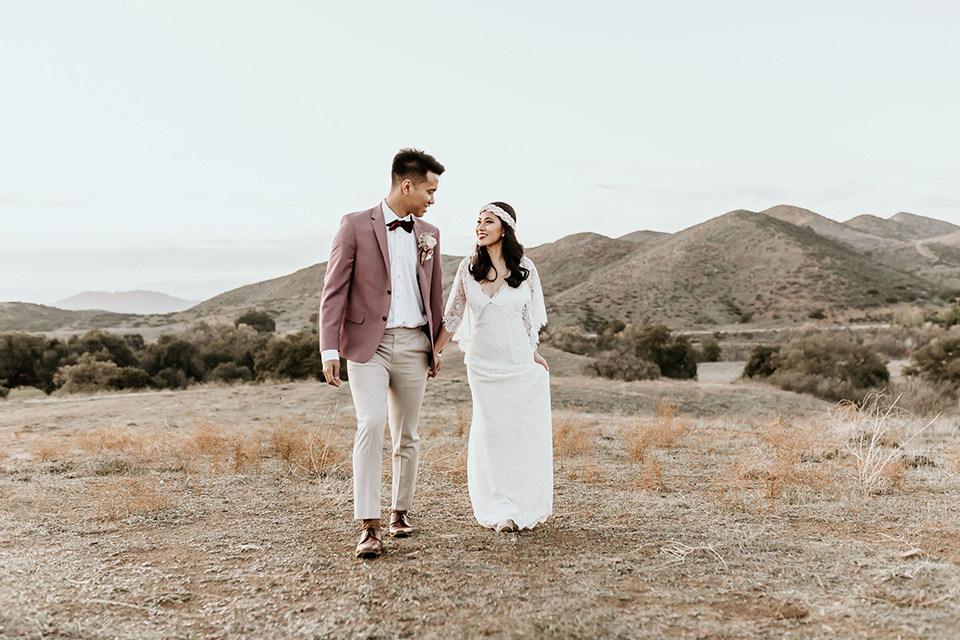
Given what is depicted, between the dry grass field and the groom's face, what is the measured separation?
2.00 meters

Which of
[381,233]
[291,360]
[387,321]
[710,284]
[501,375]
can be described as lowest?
[291,360]

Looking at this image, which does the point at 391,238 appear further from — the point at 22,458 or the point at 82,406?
the point at 82,406

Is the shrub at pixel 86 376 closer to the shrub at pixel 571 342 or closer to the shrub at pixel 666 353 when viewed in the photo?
the shrub at pixel 571 342

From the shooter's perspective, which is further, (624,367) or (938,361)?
(624,367)

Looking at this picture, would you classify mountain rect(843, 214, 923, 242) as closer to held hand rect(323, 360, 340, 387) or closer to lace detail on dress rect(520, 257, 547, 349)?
Answer: lace detail on dress rect(520, 257, 547, 349)

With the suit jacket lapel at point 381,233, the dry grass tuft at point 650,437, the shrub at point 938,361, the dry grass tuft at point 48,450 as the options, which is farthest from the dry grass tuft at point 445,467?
the shrub at point 938,361

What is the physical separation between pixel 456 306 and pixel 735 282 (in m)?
63.8

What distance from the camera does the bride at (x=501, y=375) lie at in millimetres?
4320

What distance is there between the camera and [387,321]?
4.02 m

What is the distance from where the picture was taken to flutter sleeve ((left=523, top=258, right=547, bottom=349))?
4566 millimetres

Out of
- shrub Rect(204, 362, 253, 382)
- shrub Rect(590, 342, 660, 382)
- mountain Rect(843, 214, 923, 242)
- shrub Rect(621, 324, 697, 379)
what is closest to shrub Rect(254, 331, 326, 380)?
shrub Rect(204, 362, 253, 382)

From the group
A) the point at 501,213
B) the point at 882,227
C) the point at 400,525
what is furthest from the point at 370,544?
the point at 882,227

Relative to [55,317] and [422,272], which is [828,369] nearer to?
[422,272]

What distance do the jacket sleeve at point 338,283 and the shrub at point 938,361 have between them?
21.8 m
